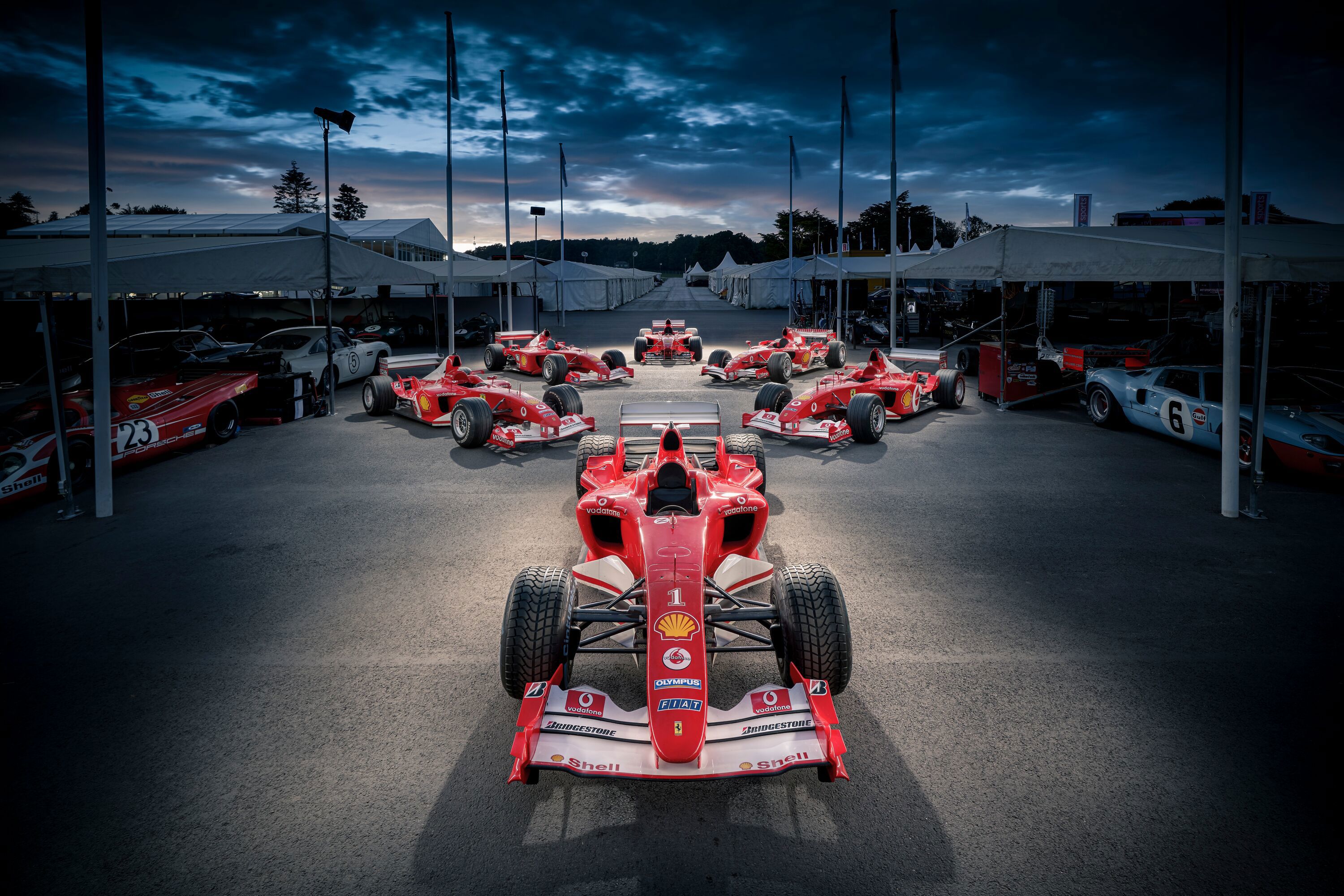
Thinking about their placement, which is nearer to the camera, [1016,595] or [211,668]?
[211,668]

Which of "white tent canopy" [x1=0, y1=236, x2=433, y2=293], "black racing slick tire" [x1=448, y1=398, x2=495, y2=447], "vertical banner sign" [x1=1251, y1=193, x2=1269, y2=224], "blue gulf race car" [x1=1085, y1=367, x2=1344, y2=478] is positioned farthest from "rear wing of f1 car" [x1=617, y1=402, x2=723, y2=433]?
"vertical banner sign" [x1=1251, y1=193, x2=1269, y2=224]

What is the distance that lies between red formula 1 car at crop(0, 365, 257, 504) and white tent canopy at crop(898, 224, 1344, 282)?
1352 centimetres

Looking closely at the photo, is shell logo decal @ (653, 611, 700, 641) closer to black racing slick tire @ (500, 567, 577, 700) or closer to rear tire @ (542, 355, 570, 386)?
black racing slick tire @ (500, 567, 577, 700)

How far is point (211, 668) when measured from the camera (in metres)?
4.92

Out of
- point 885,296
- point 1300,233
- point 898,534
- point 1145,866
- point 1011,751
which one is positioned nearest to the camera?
point 1145,866

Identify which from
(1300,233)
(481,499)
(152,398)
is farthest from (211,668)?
(1300,233)

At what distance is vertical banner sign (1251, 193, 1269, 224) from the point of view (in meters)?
30.2

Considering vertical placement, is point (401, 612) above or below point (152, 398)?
below

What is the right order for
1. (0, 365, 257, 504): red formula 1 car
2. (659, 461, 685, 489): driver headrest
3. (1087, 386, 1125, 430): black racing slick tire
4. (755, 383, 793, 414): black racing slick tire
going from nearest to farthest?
1. (659, 461, 685, 489): driver headrest
2. (0, 365, 257, 504): red formula 1 car
3. (755, 383, 793, 414): black racing slick tire
4. (1087, 386, 1125, 430): black racing slick tire

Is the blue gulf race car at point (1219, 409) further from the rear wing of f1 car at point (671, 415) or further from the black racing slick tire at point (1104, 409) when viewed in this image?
the rear wing of f1 car at point (671, 415)

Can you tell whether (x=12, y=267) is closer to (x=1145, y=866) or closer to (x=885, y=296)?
(x=1145, y=866)

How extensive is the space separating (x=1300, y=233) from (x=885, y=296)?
30919 mm

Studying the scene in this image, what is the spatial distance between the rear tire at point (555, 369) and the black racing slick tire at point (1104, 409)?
36.4 ft

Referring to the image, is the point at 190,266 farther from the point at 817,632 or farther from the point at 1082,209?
the point at 1082,209
